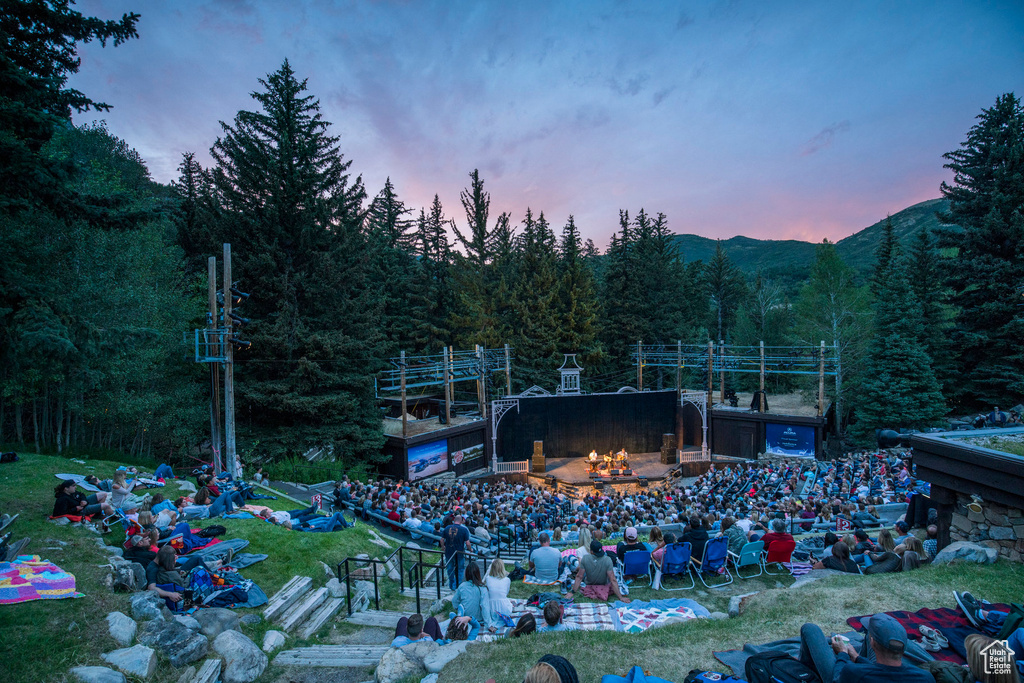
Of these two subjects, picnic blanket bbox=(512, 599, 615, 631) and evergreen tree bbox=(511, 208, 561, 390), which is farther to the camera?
evergreen tree bbox=(511, 208, 561, 390)

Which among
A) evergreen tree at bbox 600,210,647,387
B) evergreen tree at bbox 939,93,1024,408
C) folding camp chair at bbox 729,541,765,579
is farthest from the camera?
evergreen tree at bbox 600,210,647,387

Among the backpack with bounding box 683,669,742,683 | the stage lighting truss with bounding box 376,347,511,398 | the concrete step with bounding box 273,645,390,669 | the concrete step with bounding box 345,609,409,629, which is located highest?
the stage lighting truss with bounding box 376,347,511,398

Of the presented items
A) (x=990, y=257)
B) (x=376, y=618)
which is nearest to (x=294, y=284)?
(x=376, y=618)

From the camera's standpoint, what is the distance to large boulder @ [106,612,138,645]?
427 centimetres

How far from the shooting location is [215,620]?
510cm

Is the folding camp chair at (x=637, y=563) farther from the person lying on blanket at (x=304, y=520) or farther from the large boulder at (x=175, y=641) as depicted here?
the person lying on blanket at (x=304, y=520)

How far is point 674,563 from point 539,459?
16.9 metres

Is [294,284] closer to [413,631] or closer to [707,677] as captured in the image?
[413,631]

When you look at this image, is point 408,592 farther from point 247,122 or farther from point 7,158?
point 247,122

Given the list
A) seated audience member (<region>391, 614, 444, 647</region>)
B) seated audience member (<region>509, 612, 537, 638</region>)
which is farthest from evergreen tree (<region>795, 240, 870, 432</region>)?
seated audience member (<region>391, 614, 444, 647</region>)

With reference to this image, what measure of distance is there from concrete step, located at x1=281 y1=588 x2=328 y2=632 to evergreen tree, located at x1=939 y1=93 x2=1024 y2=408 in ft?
88.1

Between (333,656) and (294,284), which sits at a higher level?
(294,284)

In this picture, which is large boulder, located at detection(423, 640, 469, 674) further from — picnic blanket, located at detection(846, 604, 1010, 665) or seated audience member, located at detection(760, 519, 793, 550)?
seated audience member, located at detection(760, 519, 793, 550)

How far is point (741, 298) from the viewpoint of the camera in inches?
1890
